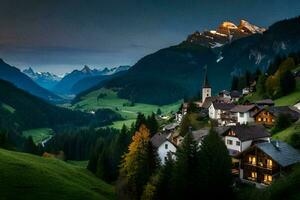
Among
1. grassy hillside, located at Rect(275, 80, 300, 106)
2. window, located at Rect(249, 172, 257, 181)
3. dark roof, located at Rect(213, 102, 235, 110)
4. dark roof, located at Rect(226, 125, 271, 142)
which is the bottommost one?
window, located at Rect(249, 172, 257, 181)

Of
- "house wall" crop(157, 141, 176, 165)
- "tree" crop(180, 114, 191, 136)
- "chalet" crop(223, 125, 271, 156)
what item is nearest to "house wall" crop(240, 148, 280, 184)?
"chalet" crop(223, 125, 271, 156)

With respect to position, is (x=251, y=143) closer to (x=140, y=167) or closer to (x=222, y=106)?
(x=140, y=167)

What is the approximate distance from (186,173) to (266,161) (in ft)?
49.4

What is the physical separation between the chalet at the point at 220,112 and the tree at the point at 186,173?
59.7m

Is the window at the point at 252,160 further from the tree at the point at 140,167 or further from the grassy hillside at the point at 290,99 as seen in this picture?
the grassy hillside at the point at 290,99

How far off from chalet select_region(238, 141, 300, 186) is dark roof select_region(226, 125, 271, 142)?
39.0 ft

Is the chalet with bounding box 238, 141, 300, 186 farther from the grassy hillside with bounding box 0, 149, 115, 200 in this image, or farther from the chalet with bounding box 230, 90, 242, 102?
the chalet with bounding box 230, 90, 242, 102

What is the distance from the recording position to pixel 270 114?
4114 inches

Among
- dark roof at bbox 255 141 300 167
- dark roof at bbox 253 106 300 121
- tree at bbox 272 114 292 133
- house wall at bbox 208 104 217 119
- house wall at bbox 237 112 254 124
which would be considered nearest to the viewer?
dark roof at bbox 255 141 300 167

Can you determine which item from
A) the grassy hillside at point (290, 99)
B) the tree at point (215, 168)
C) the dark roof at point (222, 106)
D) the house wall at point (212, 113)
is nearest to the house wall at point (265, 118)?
the grassy hillside at point (290, 99)

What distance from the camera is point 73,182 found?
271 ft

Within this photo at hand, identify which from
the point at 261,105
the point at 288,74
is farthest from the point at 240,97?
the point at 261,105

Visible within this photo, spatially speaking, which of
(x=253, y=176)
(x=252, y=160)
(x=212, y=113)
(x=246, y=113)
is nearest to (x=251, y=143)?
(x=252, y=160)

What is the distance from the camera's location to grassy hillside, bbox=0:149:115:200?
216ft
